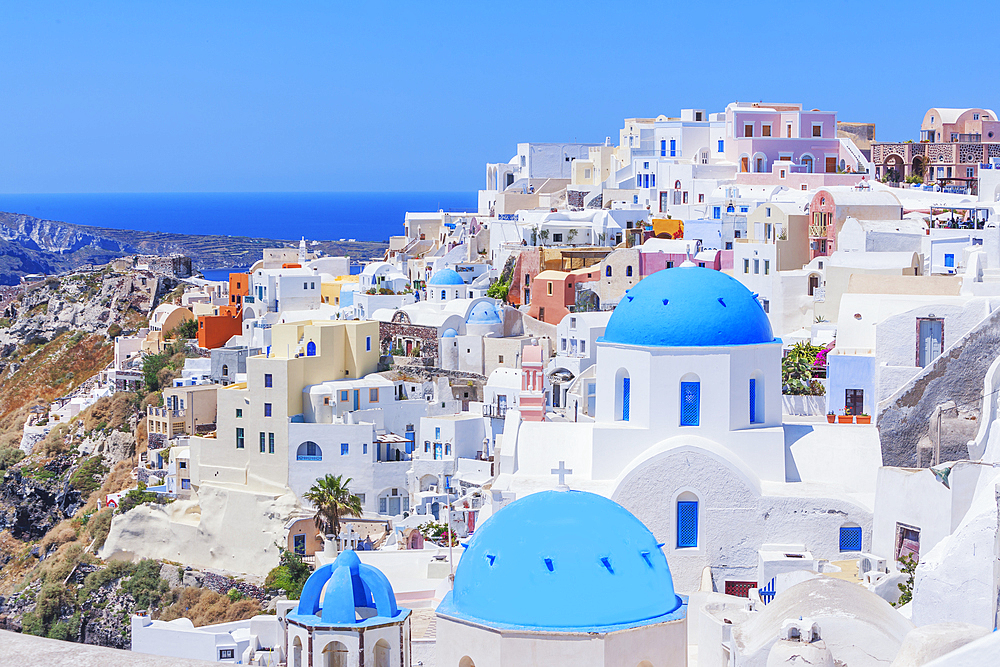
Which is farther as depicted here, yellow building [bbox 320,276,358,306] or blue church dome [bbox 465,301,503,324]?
yellow building [bbox 320,276,358,306]

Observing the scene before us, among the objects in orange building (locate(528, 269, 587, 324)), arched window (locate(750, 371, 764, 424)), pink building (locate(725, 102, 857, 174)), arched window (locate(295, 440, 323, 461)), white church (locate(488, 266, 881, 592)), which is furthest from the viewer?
pink building (locate(725, 102, 857, 174))

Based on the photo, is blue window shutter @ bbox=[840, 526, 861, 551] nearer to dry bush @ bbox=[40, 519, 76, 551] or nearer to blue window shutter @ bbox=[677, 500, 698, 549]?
blue window shutter @ bbox=[677, 500, 698, 549]

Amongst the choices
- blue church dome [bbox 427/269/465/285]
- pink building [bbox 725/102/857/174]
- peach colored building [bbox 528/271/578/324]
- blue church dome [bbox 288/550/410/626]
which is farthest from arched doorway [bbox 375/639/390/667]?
pink building [bbox 725/102/857/174]

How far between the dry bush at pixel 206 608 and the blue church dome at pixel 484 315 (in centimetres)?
1220

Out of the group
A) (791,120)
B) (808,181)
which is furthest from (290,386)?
(791,120)

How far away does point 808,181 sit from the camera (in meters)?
46.9

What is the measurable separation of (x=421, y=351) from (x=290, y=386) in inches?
238

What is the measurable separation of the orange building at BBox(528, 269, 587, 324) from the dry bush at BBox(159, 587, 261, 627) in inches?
573

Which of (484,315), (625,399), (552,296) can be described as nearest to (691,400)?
(625,399)

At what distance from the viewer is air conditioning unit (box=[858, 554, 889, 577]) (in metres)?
17.2

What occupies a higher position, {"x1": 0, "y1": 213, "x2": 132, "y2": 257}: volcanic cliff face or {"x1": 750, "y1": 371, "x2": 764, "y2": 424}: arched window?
{"x1": 0, "y1": 213, "x2": 132, "y2": 257}: volcanic cliff face

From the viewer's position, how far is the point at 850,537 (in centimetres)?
1986

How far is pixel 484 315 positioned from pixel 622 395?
841 inches

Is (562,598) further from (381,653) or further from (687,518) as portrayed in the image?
(687,518)
